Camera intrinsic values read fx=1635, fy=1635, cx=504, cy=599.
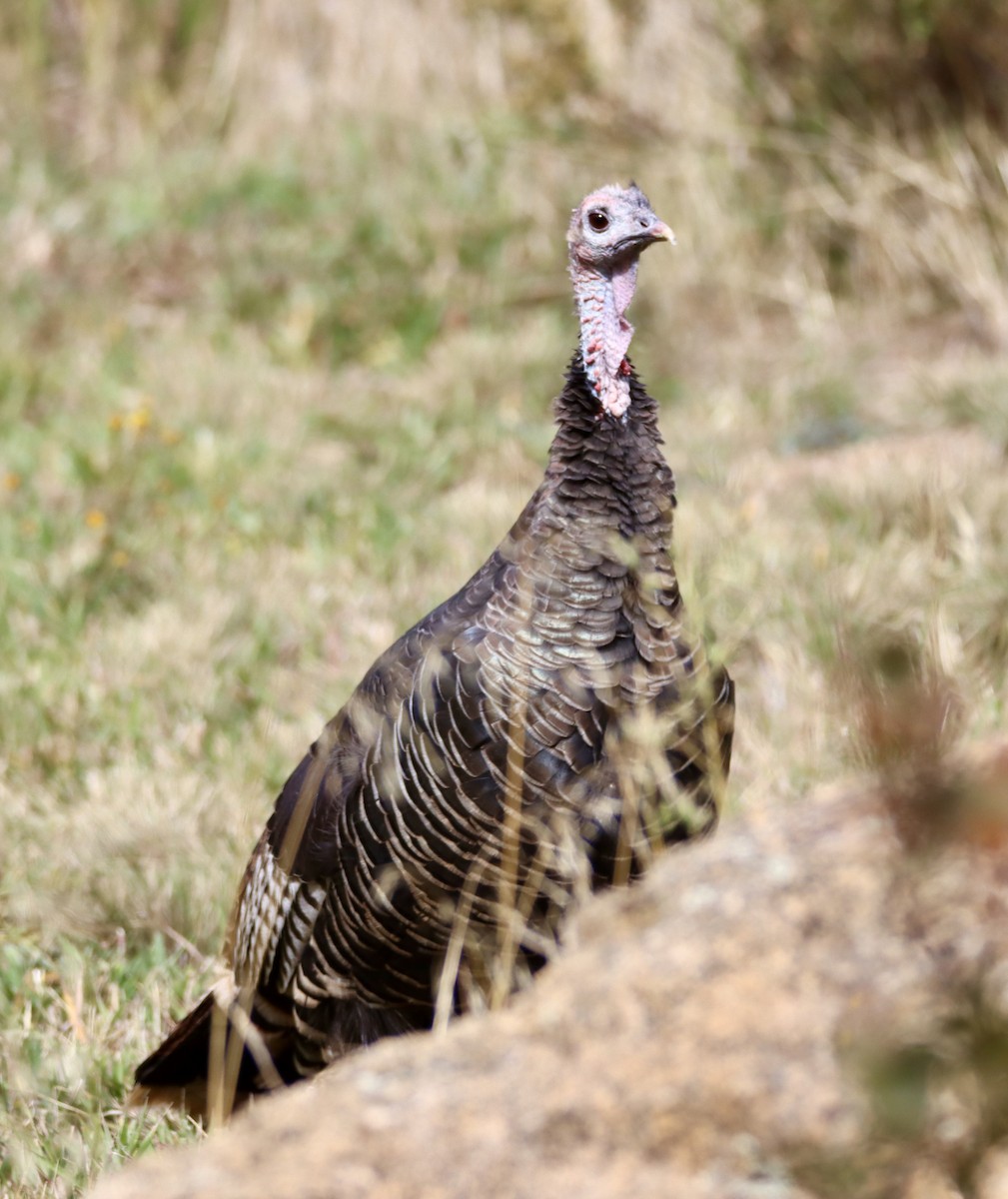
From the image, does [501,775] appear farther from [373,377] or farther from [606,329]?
[373,377]

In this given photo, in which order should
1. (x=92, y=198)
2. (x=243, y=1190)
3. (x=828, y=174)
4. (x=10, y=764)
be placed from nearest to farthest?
1. (x=243, y=1190)
2. (x=10, y=764)
3. (x=828, y=174)
4. (x=92, y=198)

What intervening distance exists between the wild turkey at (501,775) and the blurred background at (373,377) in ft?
0.48

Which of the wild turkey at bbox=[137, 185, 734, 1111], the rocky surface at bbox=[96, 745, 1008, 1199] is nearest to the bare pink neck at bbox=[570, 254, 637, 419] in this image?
the wild turkey at bbox=[137, 185, 734, 1111]

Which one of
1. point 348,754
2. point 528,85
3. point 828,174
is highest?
point 528,85

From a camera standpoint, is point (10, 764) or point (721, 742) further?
point (10, 764)

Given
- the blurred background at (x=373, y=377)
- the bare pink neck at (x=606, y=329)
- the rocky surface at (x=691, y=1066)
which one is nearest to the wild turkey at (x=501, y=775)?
the bare pink neck at (x=606, y=329)

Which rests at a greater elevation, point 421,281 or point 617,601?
point 421,281

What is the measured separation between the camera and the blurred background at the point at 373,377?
3.22 m

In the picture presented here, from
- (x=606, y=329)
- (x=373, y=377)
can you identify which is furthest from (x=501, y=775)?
(x=373, y=377)

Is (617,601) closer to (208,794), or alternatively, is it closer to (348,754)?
(348,754)

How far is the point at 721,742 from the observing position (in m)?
2.45

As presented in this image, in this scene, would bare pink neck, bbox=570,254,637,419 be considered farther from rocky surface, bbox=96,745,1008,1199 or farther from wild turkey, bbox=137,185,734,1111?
rocky surface, bbox=96,745,1008,1199

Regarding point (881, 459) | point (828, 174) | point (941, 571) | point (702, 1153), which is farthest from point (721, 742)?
point (828, 174)

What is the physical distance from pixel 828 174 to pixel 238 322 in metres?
2.42
